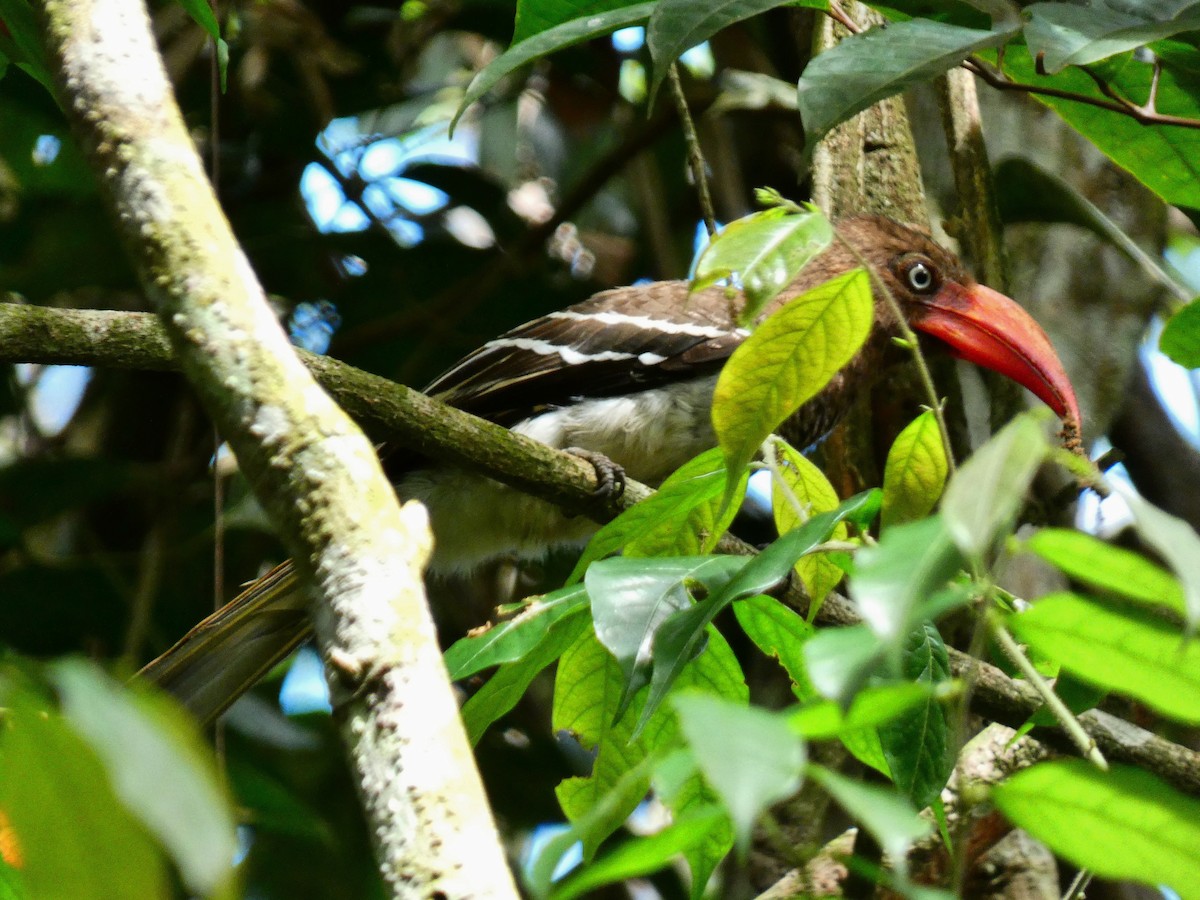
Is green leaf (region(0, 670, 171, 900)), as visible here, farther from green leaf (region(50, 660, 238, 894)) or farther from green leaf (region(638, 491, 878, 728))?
green leaf (region(638, 491, 878, 728))

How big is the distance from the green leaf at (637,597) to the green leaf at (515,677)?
0.19 metres

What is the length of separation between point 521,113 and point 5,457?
2.21 meters

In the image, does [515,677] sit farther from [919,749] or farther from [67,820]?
[67,820]

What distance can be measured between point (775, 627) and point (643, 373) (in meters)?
1.78

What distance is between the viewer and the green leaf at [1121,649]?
0.79m

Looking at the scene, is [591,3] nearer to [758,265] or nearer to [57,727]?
[758,265]

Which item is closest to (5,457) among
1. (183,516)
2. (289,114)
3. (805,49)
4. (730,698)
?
(183,516)

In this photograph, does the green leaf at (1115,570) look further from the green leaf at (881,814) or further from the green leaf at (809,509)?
the green leaf at (809,509)

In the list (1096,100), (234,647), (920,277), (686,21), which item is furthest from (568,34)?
(920,277)

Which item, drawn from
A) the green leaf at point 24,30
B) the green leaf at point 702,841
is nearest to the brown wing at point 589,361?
the green leaf at point 24,30

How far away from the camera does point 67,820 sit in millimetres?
649

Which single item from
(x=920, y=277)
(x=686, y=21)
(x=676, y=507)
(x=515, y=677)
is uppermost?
(x=686, y=21)

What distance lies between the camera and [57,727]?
26.5 inches

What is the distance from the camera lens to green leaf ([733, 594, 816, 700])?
152cm
